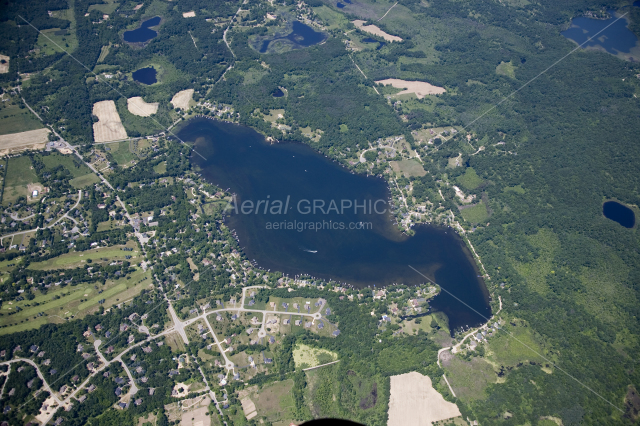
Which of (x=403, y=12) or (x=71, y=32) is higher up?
(x=403, y=12)

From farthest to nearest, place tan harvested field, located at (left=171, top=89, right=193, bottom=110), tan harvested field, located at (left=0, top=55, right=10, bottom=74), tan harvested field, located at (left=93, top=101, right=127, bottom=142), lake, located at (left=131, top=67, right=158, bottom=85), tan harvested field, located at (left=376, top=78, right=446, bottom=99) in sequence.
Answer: lake, located at (left=131, top=67, right=158, bottom=85) → tan harvested field, located at (left=376, top=78, right=446, bottom=99) → tan harvested field, located at (left=0, top=55, right=10, bottom=74) → tan harvested field, located at (left=171, top=89, right=193, bottom=110) → tan harvested field, located at (left=93, top=101, right=127, bottom=142)

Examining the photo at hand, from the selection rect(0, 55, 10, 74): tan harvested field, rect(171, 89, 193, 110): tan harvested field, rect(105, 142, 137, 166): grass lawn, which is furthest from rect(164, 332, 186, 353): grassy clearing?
rect(0, 55, 10, 74): tan harvested field

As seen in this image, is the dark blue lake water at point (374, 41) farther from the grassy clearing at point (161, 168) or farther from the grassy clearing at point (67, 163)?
the grassy clearing at point (67, 163)

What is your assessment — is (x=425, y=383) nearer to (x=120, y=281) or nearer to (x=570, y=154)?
(x=120, y=281)

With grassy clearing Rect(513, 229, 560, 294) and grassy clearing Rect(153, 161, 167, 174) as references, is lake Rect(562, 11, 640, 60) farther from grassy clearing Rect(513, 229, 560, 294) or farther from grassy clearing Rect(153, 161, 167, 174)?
grassy clearing Rect(153, 161, 167, 174)

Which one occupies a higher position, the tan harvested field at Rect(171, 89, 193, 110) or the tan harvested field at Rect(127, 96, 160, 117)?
the tan harvested field at Rect(171, 89, 193, 110)

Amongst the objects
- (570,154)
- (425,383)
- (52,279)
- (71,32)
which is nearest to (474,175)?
(570,154)

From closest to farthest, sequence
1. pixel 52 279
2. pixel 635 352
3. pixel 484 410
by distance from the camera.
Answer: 1. pixel 484 410
2. pixel 635 352
3. pixel 52 279

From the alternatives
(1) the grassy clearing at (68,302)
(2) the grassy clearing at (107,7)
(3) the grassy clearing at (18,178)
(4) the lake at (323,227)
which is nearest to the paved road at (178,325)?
(1) the grassy clearing at (68,302)
